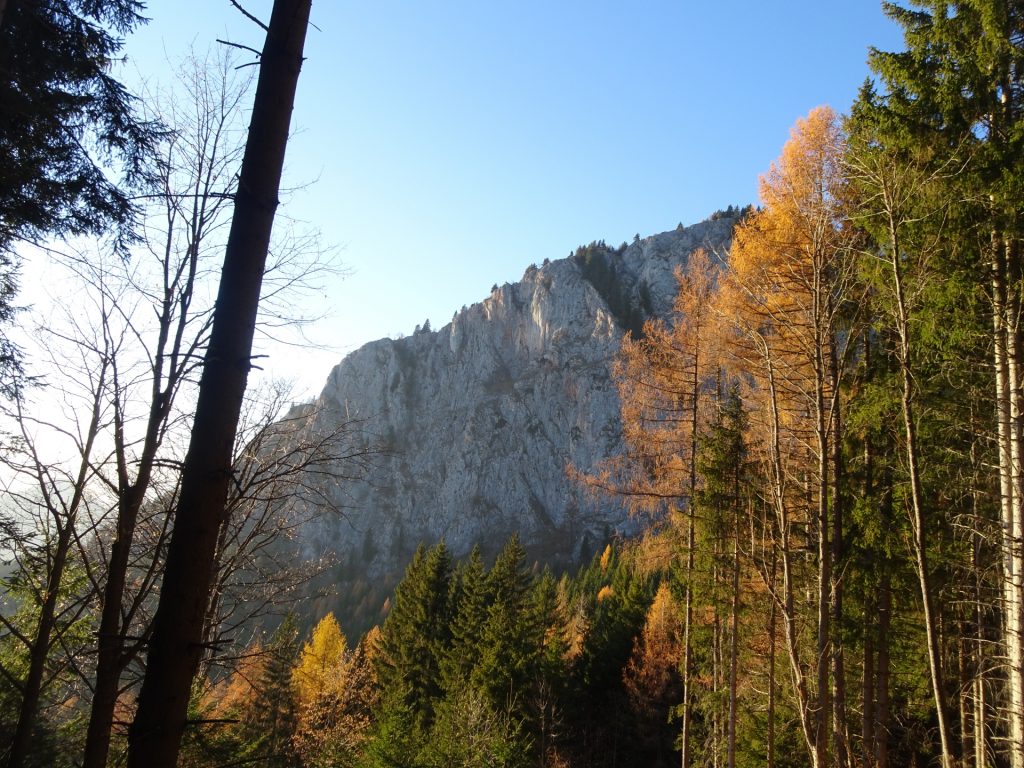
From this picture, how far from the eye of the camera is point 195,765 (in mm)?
7578

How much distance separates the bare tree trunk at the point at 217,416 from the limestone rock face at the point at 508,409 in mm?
84864

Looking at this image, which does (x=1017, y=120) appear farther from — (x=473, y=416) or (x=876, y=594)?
(x=473, y=416)

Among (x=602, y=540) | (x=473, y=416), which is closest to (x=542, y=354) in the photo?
(x=473, y=416)

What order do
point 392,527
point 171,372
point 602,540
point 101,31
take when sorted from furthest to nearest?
point 392,527 → point 602,540 → point 101,31 → point 171,372

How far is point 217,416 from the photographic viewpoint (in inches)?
99.2

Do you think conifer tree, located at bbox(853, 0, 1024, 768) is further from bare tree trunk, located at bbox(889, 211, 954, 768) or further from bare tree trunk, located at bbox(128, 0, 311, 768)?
bare tree trunk, located at bbox(128, 0, 311, 768)

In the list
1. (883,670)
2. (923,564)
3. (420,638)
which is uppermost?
(923,564)

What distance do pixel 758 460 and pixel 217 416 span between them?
28.5ft

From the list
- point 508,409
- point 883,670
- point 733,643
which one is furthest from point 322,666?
point 508,409

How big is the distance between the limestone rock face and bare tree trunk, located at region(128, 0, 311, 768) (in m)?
84.9

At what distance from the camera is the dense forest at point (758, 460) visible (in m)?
4.90

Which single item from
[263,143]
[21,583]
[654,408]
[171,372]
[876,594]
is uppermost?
[654,408]

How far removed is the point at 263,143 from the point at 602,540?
3548 inches

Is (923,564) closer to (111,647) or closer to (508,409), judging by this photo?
(111,647)
